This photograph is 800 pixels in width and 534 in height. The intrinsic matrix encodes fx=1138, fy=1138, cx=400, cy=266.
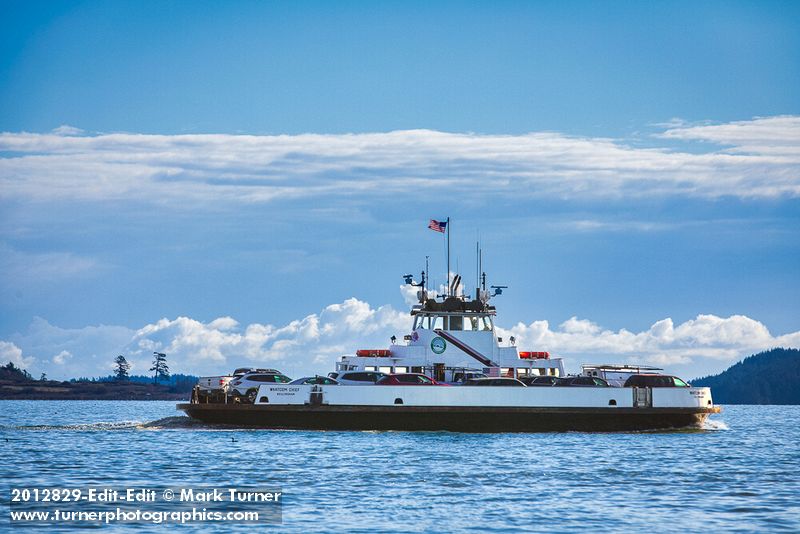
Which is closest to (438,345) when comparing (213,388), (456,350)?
(456,350)

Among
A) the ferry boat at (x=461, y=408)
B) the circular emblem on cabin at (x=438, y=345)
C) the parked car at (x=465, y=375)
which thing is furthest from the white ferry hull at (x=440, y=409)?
the circular emblem on cabin at (x=438, y=345)

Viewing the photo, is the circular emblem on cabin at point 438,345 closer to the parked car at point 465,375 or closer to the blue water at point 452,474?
the parked car at point 465,375

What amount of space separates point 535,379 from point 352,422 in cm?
973

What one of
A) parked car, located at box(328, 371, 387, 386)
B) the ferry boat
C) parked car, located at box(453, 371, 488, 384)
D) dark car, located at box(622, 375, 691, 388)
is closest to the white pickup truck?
the ferry boat

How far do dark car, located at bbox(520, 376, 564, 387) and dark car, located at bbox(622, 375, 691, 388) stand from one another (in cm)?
344

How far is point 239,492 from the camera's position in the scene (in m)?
33.4

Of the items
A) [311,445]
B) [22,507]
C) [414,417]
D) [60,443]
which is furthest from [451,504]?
[60,443]

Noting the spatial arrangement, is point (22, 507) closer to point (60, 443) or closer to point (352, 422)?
point (60, 443)

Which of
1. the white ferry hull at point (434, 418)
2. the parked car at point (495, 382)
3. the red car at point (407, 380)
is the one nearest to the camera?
the white ferry hull at point (434, 418)

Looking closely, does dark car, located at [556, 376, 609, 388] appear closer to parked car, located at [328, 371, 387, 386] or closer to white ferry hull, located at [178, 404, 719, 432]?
white ferry hull, located at [178, 404, 719, 432]

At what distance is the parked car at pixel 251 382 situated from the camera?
56.0 m

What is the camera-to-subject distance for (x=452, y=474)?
38.9 meters

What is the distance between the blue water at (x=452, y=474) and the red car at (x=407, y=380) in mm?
2443

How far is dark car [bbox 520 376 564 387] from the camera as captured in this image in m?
55.8
